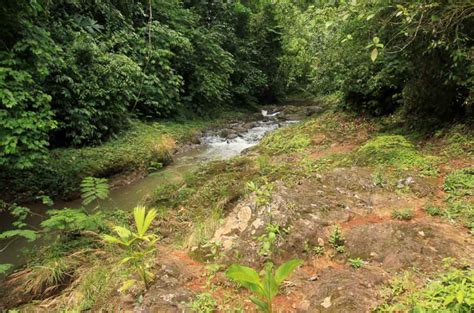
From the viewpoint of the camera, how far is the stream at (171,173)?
5.87 m

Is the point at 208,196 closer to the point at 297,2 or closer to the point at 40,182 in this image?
the point at 40,182

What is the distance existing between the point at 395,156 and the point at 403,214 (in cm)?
188

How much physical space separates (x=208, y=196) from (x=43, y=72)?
400 cm

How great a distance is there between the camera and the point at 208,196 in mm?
5559

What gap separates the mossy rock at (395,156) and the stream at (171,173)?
4103 mm

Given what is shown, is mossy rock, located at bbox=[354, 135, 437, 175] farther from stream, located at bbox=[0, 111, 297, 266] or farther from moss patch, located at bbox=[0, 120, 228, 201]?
stream, located at bbox=[0, 111, 297, 266]

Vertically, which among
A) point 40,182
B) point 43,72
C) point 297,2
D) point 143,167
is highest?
point 297,2

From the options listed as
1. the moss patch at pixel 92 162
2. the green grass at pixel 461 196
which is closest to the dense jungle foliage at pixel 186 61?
the moss patch at pixel 92 162

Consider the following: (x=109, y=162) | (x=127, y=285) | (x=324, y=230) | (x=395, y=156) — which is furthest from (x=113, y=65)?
(x=324, y=230)

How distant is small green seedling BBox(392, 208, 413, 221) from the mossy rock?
1.27 metres

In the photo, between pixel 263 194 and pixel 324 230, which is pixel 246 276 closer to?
pixel 324 230

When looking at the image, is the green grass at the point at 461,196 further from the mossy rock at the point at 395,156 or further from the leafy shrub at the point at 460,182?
the mossy rock at the point at 395,156

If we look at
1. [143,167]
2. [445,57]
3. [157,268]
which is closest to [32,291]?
[157,268]

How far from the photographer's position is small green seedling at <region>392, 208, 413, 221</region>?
4047 millimetres
